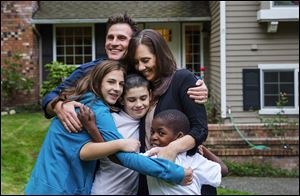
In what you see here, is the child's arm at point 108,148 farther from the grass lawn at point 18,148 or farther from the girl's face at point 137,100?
the grass lawn at point 18,148

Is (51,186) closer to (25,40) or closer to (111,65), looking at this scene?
(111,65)

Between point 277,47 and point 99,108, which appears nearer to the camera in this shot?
point 99,108

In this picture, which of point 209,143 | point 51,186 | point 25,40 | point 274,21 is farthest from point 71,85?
point 25,40

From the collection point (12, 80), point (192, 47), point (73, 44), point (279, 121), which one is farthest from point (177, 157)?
point (73, 44)

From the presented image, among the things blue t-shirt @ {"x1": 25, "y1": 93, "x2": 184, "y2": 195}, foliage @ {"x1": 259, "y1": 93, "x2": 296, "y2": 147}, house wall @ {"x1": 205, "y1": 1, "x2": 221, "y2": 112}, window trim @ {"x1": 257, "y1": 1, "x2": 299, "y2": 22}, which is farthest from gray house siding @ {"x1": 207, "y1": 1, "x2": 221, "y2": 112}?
blue t-shirt @ {"x1": 25, "y1": 93, "x2": 184, "y2": 195}

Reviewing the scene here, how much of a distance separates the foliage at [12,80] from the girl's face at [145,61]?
10792 millimetres

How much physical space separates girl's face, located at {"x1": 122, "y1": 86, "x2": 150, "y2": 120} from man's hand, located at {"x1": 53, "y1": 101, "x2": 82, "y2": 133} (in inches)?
9.2

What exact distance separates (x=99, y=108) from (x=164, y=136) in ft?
1.08

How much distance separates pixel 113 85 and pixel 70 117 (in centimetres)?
25

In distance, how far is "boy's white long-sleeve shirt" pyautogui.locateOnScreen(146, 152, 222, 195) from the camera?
2.44 meters

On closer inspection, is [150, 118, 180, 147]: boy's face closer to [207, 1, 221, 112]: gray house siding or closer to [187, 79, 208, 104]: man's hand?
[187, 79, 208, 104]: man's hand

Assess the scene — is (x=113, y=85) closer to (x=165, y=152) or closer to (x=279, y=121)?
(x=165, y=152)

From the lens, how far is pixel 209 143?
8.91 metres

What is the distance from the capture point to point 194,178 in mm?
2516
